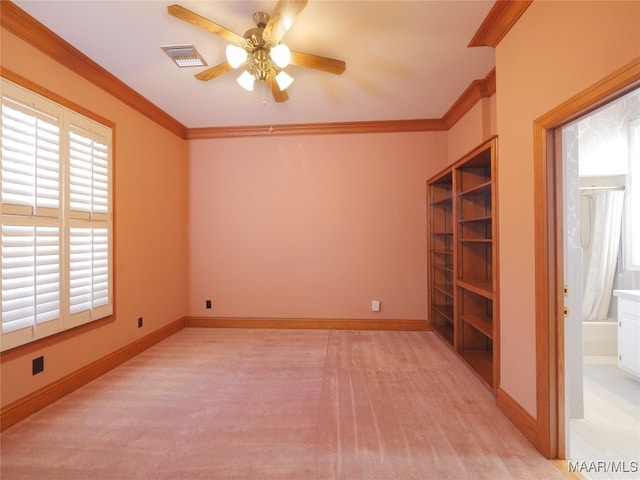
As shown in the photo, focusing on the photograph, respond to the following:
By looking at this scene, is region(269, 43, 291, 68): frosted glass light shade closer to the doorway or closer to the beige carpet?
the doorway

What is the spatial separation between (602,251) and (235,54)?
13.5ft

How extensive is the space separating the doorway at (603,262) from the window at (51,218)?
373 cm

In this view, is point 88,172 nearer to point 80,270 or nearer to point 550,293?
point 80,270

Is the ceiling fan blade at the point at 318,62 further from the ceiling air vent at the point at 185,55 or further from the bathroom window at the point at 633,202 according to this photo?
the bathroom window at the point at 633,202

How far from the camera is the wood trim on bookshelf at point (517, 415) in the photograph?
5.65ft

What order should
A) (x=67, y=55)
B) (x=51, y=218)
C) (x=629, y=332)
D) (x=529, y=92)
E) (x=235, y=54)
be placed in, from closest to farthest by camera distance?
1. (x=529, y=92)
2. (x=235, y=54)
3. (x=51, y=218)
4. (x=67, y=55)
5. (x=629, y=332)

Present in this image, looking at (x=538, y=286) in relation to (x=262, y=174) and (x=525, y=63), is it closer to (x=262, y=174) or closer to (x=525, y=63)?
(x=525, y=63)

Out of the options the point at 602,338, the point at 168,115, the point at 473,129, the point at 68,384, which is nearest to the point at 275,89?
the point at 168,115

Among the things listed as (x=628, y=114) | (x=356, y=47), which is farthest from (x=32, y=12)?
(x=628, y=114)

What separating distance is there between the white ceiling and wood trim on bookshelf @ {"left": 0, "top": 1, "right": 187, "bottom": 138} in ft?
0.19

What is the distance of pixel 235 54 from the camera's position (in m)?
1.84

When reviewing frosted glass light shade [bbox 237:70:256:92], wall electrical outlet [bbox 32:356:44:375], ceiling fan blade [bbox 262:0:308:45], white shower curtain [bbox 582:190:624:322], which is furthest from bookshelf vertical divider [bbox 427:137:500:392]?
wall electrical outlet [bbox 32:356:44:375]

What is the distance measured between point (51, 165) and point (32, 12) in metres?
1.00

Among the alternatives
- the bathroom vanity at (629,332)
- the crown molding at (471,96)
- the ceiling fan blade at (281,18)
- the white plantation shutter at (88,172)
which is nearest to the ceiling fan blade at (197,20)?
the ceiling fan blade at (281,18)
